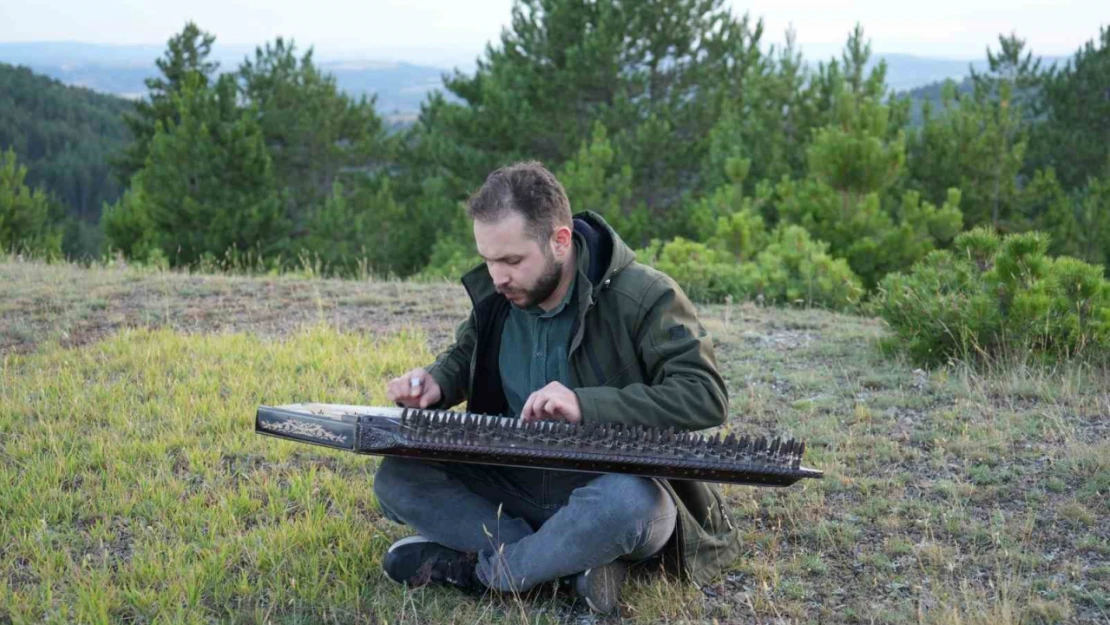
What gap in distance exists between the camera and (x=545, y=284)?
12.2ft

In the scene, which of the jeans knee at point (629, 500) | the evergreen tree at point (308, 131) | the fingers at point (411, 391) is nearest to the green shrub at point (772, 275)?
the fingers at point (411, 391)

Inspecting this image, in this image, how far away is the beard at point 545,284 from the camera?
12.1ft

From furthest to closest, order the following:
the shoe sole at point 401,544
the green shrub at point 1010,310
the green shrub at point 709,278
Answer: the green shrub at point 709,278
the green shrub at point 1010,310
the shoe sole at point 401,544

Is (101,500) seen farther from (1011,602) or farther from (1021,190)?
(1021,190)

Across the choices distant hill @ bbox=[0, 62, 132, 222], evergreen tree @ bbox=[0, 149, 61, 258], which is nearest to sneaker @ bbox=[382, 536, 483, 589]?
evergreen tree @ bbox=[0, 149, 61, 258]

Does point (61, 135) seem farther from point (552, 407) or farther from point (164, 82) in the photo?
point (552, 407)

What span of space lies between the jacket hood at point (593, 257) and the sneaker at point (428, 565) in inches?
36.4

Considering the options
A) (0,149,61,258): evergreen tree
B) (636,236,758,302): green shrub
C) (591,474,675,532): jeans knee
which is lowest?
(0,149,61,258): evergreen tree

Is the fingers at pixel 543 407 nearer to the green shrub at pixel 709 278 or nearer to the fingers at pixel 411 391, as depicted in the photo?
the fingers at pixel 411 391

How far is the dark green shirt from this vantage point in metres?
3.83

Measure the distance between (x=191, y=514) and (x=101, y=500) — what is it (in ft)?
1.48

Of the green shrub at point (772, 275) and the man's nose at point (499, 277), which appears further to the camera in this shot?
the green shrub at point (772, 275)

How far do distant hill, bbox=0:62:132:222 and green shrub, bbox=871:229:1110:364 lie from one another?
6631 cm

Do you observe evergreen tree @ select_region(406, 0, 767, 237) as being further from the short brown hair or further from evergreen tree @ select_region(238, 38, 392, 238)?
the short brown hair
